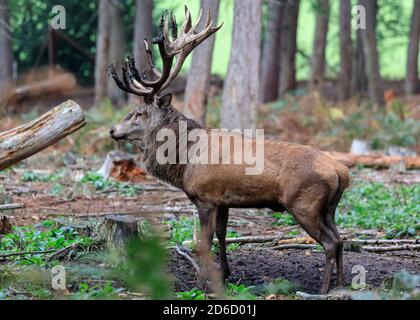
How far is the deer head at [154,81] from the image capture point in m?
9.80

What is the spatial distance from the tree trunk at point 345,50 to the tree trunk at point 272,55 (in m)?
2.10

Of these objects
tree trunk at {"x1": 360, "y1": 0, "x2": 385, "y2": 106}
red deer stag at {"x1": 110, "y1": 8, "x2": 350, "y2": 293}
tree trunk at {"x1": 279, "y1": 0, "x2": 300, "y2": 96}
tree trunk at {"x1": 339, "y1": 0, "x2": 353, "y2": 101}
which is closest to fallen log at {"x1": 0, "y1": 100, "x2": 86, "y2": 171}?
red deer stag at {"x1": 110, "y1": 8, "x2": 350, "y2": 293}

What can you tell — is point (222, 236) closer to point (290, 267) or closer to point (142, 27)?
point (290, 267)

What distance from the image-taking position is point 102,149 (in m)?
19.3

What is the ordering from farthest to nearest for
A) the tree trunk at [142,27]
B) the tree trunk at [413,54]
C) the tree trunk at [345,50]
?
the tree trunk at [413,54] → the tree trunk at [345,50] → the tree trunk at [142,27]

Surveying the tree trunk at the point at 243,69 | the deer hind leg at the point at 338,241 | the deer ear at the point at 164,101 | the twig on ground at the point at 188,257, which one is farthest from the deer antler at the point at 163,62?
the tree trunk at the point at 243,69

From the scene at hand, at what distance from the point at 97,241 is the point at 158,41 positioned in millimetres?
2513

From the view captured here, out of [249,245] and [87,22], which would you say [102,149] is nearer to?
[249,245]

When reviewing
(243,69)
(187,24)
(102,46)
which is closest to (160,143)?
(187,24)

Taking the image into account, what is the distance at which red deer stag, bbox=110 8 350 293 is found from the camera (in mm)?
8844

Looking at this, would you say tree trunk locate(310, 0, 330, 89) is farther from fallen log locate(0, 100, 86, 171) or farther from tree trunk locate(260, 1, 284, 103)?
fallen log locate(0, 100, 86, 171)

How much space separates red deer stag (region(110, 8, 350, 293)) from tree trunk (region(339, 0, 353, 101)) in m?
17.2

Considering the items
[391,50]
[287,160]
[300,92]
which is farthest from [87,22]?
[287,160]

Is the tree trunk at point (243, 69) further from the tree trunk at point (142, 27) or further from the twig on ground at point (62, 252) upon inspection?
the tree trunk at point (142, 27)
